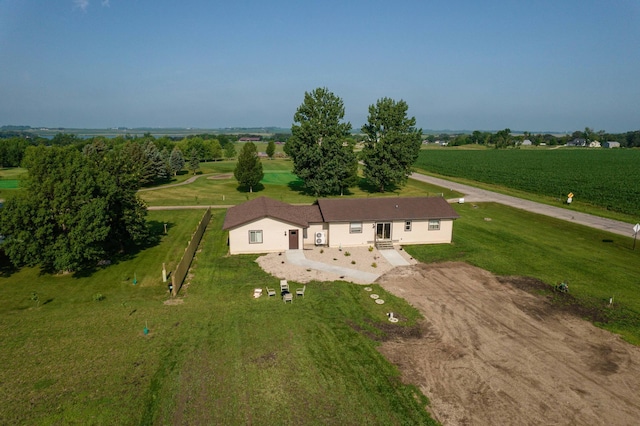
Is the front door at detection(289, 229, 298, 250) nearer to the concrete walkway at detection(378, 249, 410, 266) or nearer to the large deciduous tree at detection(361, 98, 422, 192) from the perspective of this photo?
the concrete walkway at detection(378, 249, 410, 266)

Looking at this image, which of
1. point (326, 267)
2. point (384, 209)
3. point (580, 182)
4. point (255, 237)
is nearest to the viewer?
point (326, 267)

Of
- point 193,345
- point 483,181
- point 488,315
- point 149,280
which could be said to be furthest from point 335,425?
point 483,181

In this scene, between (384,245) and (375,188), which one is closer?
(384,245)

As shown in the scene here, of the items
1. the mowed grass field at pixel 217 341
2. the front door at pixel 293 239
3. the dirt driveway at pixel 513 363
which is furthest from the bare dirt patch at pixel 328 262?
the dirt driveway at pixel 513 363

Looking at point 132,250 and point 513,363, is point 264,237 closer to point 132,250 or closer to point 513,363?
point 132,250

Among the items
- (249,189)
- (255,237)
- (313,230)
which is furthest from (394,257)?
(249,189)

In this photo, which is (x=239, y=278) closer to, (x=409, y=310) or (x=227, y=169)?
(x=409, y=310)
